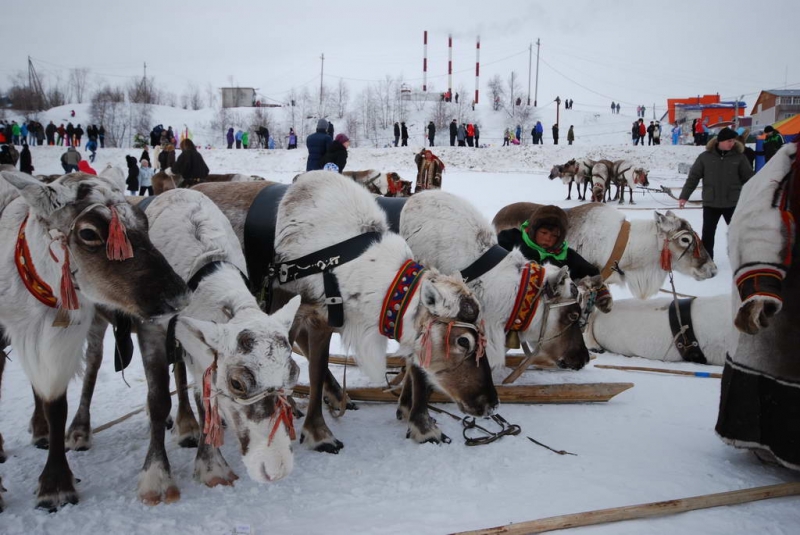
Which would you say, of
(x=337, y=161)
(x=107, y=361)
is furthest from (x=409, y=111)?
(x=107, y=361)

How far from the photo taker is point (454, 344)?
3240mm

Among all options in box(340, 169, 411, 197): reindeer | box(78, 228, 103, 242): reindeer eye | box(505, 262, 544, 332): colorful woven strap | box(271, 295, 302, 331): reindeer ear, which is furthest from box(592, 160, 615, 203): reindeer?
box(78, 228, 103, 242): reindeer eye

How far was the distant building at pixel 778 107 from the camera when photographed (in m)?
32.9

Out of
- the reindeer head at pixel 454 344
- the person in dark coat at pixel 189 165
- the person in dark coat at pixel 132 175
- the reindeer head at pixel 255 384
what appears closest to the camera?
the reindeer head at pixel 255 384

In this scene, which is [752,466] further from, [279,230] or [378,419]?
[279,230]

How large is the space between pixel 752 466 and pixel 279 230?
9.97 ft

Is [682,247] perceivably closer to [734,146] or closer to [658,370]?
[658,370]

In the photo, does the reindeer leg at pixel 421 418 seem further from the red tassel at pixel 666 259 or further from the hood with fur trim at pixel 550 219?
the red tassel at pixel 666 259

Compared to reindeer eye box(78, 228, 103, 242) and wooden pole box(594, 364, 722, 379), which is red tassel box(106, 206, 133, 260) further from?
wooden pole box(594, 364, 722, 379)

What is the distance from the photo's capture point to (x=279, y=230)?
3.57 m

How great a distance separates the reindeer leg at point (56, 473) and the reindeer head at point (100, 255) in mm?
632

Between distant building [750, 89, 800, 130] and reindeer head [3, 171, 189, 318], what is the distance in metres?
36.2

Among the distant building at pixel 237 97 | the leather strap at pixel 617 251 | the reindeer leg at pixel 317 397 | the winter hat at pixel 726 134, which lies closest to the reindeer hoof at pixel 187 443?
the reindeer leg at pixel 317 397

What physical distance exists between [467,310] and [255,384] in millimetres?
1309
